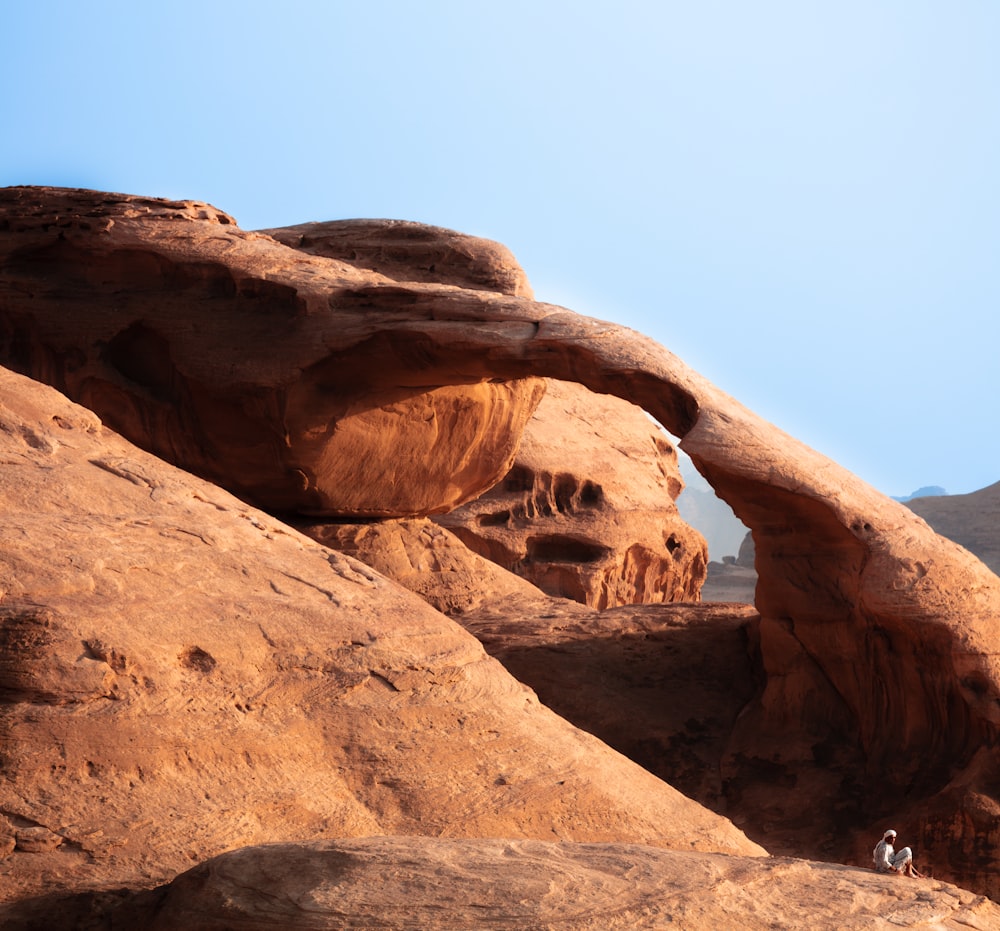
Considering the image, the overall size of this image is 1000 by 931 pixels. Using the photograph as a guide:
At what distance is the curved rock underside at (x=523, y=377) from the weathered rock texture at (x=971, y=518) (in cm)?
1566

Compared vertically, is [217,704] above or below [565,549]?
below

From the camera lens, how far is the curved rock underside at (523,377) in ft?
24.6

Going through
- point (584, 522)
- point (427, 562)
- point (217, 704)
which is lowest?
point (217, 704)

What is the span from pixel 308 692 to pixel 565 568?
23.8 ft

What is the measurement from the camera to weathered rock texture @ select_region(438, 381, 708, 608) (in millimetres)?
12328

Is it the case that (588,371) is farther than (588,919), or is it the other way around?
(588,371)

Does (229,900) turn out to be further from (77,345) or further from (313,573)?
(77,345)

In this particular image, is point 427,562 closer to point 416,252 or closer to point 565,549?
point 416,252

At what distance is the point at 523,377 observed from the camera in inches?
340

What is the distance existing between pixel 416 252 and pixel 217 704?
547cm

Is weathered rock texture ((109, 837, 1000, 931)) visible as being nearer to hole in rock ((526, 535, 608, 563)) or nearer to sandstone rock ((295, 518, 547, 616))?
sandstone rock ((295, 518, 547, 616))

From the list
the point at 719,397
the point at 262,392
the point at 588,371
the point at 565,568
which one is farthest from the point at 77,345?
the point at 565,568

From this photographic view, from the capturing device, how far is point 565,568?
484 inches

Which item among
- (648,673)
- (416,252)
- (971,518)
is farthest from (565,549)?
(971,518)
